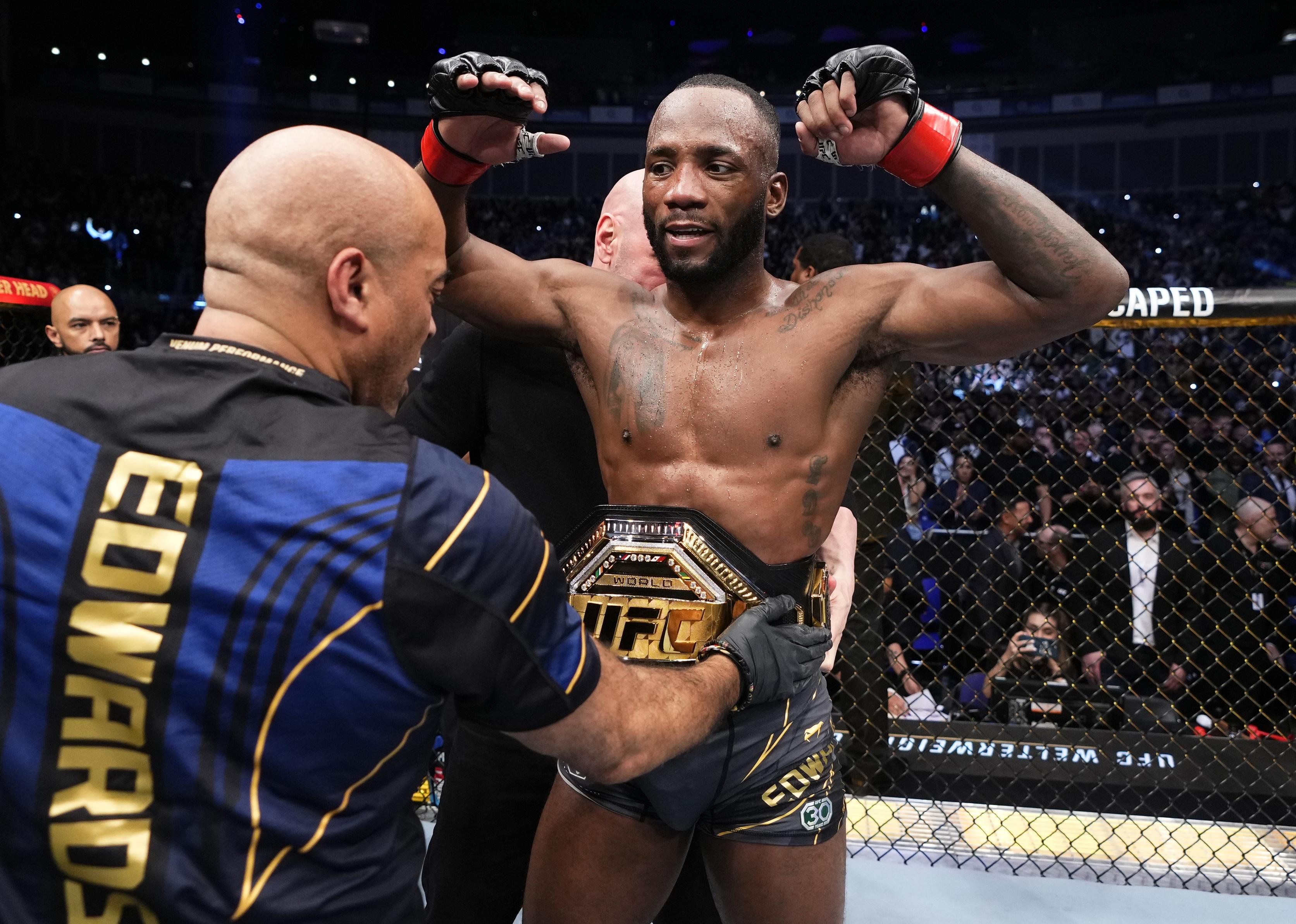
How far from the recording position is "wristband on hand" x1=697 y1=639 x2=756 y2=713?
1.32 metres

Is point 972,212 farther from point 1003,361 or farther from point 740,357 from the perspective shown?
point 1003,361

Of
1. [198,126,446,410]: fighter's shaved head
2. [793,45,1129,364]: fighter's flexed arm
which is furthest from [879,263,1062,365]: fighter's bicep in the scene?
[198,126,446,410]: fighter's shaved head

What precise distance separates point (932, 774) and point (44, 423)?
9.36 ft

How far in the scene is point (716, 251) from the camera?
1575 mm

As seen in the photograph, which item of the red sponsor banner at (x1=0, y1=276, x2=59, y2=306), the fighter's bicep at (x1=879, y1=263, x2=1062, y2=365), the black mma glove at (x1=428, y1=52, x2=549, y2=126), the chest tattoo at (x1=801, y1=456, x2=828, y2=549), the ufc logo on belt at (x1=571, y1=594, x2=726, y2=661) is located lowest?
the ufc logo on belt at (x1=571, y1=594, x2=726, y2=661)

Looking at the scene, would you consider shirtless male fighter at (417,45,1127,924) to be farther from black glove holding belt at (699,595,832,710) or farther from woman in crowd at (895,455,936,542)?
woman in crowd at (895,455,936,542)

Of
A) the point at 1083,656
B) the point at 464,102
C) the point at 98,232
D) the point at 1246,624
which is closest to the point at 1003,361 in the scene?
the point at 1083,656

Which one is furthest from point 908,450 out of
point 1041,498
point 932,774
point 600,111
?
point 600,111

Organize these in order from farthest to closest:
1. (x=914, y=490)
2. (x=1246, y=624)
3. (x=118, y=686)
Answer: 1. (x=914, y=490)
2. (x=1246, y=624)
3. (x=118, y=686)

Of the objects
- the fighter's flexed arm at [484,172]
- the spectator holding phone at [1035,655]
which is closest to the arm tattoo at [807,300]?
the fighter's flexed arm at [484,172]

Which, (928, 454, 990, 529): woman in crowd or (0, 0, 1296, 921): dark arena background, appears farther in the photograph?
(928, 454, 990, 529): woman in crowd

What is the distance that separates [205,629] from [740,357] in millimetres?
919

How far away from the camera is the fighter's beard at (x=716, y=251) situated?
5.17 feet

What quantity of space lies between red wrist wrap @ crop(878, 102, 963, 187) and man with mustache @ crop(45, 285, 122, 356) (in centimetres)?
297
